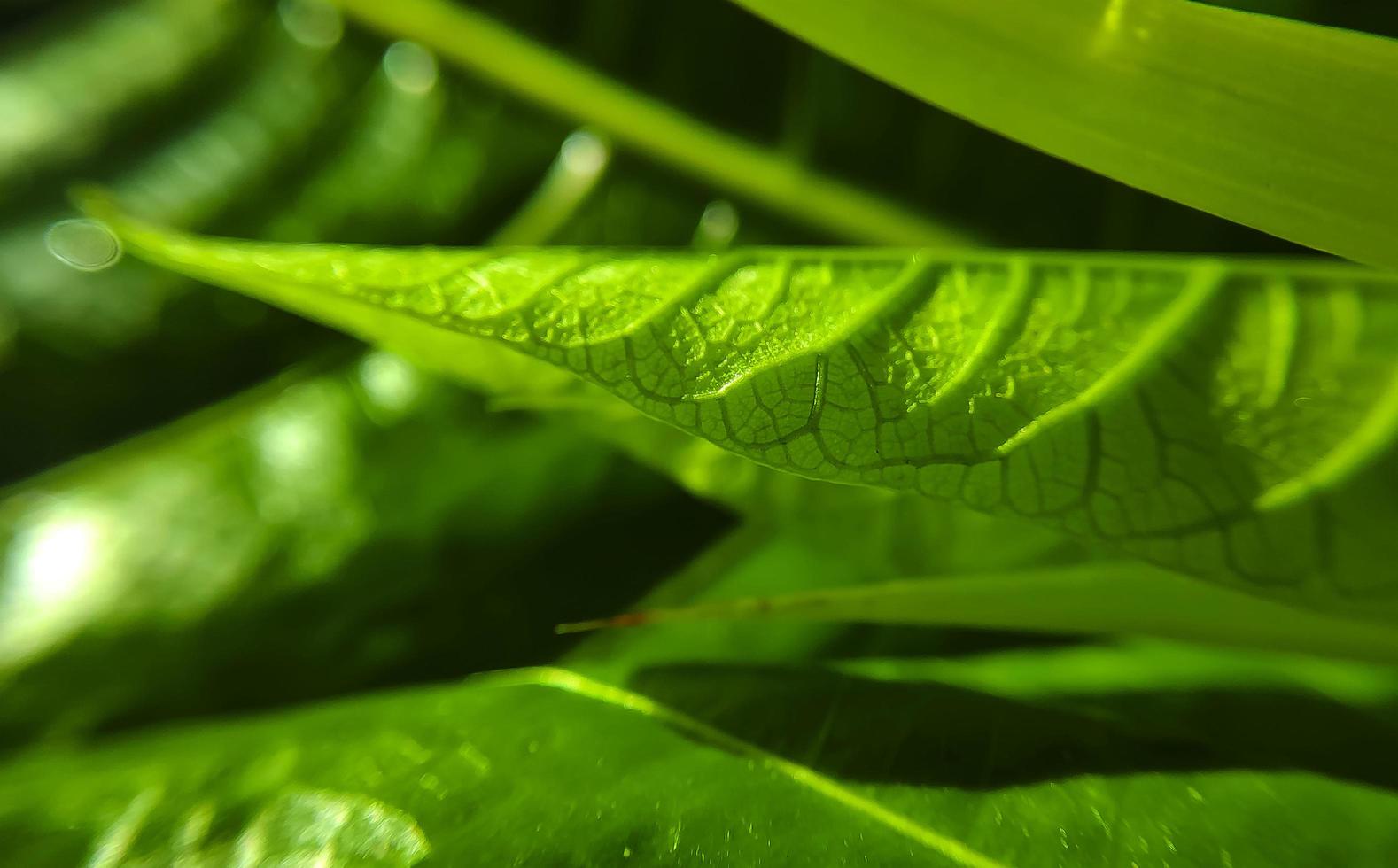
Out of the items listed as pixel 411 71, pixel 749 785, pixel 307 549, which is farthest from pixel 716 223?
pixel 749 785

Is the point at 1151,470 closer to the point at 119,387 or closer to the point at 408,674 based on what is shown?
the point at 408,674

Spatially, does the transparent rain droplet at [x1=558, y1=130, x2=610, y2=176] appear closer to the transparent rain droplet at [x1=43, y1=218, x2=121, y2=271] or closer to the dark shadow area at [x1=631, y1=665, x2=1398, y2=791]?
the transparent rain droplet at [x1=43, y1=218, x2=121, y2=271]

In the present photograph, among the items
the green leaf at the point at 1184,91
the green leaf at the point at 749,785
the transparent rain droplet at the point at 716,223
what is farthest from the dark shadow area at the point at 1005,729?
the transparent rain droplet at the point at 716,223

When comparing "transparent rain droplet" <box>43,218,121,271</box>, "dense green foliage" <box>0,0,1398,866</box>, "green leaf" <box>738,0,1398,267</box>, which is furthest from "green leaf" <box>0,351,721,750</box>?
"green leaf" <box>738,0,1398,267</box>

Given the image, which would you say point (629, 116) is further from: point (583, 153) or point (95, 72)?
point (95, 72)

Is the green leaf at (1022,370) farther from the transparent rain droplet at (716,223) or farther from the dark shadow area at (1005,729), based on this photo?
the transparent rain droplet at (716,223)

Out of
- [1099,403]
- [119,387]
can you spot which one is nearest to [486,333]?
[1099,403]
